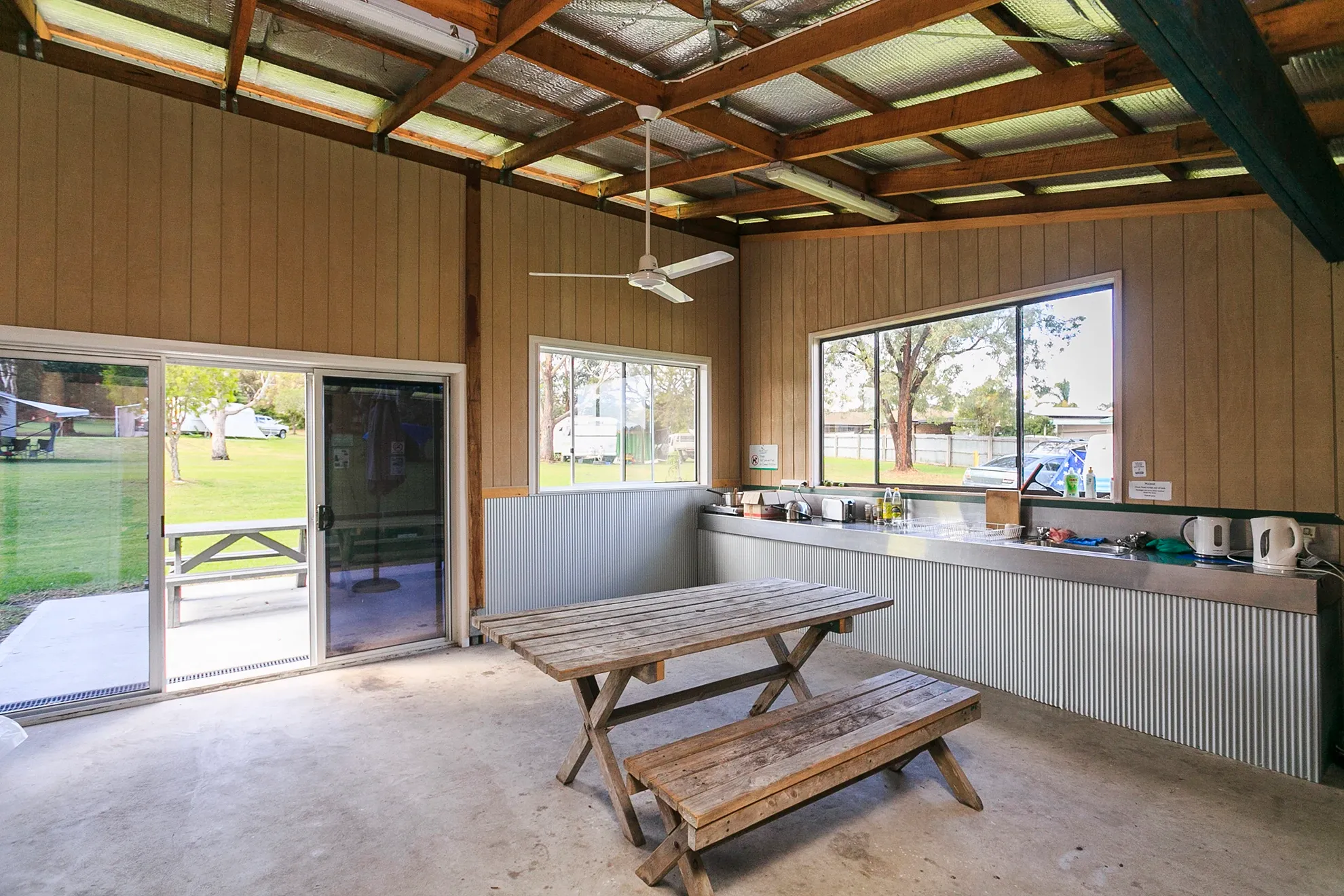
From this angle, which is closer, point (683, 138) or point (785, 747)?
point (785, 747)

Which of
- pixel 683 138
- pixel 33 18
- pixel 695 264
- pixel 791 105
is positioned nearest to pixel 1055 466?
pixel 695 264

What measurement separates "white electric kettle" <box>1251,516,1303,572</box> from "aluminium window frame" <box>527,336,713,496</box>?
402 centimetres

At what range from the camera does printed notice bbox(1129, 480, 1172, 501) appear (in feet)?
12.2

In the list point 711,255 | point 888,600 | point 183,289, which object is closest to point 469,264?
point 183,289

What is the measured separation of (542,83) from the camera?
3.77m

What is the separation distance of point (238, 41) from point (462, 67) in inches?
44.6

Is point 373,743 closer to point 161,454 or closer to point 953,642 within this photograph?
point 161,454

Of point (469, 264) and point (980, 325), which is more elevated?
point (469, 264)

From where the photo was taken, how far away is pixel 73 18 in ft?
11.1

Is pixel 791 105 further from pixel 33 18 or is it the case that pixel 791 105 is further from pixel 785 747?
pixel 33 18

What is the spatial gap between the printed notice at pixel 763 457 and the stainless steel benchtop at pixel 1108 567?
3.45 ft

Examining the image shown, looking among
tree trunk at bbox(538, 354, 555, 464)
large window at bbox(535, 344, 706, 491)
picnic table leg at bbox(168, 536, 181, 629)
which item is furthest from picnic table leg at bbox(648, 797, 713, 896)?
picnic table leg at bbox(168, 536, 181, 629)

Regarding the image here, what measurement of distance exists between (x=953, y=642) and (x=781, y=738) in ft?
7.99

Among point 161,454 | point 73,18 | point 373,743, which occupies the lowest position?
point 373,743
